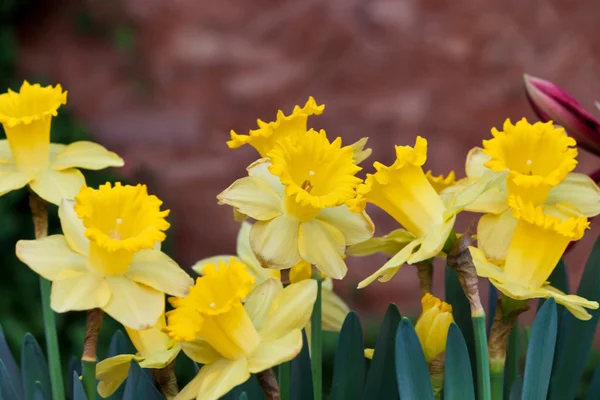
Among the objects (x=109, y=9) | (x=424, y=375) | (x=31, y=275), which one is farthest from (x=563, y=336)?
(x=109, y=9)

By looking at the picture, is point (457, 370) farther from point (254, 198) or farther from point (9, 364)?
point (9, 364)

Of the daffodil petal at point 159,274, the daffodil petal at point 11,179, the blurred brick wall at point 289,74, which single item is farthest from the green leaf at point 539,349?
the blurred brick wall at point 289,74

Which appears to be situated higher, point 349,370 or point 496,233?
point 496,233

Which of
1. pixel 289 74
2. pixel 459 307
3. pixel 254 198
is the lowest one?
pixel 289 74

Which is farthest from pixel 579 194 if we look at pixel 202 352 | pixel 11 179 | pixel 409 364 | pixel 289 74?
pixel 289 74

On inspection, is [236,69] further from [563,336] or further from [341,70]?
[563,336]

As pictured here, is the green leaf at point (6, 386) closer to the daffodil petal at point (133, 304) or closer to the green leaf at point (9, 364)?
the green leaf at point (9, 364)
